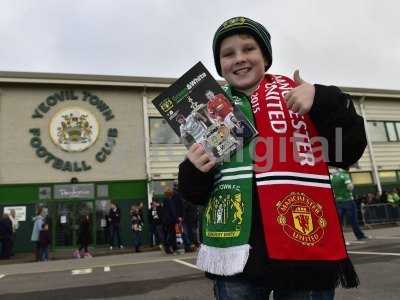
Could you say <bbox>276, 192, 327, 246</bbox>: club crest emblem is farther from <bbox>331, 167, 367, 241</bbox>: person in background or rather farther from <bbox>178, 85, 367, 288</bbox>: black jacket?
<bbox>331, 167, 367, 241</bbox>: person in background

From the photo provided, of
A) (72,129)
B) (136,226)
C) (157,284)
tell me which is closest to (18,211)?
(72,129)

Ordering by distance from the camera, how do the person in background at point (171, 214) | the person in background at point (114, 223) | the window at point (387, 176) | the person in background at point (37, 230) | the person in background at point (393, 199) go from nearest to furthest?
the person in background at point (171, 214) → the person in background at point (37, 230) → the person in background at point (114, 223) → the person in background at point (393, 199) → the window at point (387, 176)

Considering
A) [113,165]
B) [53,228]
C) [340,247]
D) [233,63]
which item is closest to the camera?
[340,247]

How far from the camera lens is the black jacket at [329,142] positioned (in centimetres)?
152

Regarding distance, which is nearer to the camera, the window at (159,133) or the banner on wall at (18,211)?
the banner on wall at (18,211)

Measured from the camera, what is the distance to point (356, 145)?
5.34 ft

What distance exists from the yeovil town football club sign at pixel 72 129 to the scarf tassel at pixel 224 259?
1899 centimetres

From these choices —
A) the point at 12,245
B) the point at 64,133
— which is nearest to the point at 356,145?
the point at 12,245

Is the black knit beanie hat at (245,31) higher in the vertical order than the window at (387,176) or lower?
lower

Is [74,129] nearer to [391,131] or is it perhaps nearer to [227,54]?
[227,54]

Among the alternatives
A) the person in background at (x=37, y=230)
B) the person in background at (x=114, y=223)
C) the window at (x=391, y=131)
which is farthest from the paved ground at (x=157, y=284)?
the window at (x=391, y=131)

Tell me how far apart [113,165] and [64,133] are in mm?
2710

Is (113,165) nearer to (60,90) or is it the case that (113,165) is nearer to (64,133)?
(64,133)

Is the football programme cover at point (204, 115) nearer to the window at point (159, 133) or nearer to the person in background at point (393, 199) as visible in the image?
the window at point (159, 133)
